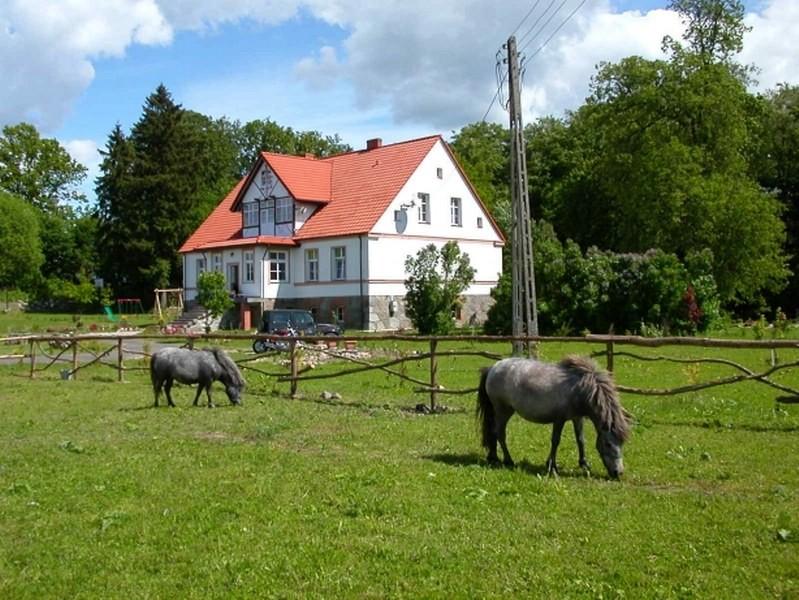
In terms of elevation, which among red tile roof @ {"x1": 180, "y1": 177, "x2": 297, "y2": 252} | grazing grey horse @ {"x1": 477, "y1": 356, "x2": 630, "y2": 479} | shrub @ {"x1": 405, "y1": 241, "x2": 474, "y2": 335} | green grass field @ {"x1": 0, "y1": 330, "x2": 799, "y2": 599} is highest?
red tile roof @ {"x1": 180, "y1": 177, "x2": 297, "y2": 252}

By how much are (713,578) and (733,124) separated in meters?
46.4

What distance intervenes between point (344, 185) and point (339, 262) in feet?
18.9

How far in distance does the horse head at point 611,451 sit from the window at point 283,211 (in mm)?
40473

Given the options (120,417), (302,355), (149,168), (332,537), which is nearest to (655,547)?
(332,537)

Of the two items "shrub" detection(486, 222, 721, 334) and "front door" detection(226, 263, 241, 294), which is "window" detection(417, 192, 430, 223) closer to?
"front door" detection(226, 263, 241, 294)

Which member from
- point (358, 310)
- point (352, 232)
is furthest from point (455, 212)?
point (358, 310)

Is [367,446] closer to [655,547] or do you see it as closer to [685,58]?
[655,547]

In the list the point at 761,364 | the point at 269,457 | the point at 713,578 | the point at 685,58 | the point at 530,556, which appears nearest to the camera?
the point at 713,578

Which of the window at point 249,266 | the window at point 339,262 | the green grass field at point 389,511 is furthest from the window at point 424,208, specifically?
the green grass field at point 389,511

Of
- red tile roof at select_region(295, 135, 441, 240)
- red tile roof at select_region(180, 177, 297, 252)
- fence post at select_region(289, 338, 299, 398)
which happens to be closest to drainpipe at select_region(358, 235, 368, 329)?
red tile roof at select_region(295, 135, 441, 240)

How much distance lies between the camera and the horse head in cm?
995

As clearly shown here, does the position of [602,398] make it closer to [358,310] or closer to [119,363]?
[119,363]

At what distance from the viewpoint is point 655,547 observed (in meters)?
7.12

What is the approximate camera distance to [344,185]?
165 feet
